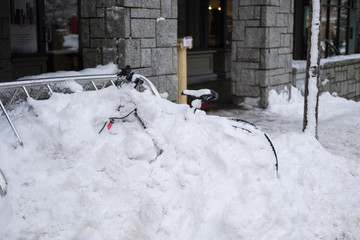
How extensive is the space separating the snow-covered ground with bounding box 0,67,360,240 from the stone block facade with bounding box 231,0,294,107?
562cm

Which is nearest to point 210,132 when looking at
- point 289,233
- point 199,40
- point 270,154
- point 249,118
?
point 270,154

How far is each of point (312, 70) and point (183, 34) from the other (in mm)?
9650

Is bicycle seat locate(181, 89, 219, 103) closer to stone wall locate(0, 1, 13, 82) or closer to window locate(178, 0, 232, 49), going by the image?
stone wall locate(0, 1, 13, 82)

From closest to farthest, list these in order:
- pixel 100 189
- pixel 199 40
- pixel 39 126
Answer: pixel 100 189
pixel 39 126
pixel 199 40

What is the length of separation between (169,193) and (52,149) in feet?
3.46

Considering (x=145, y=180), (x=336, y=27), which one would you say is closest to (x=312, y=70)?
(x=145, y=180)

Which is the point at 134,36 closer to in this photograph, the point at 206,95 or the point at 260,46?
the point at 206,95

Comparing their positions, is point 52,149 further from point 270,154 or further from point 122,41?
point 122,41

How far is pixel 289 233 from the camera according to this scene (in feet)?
14.0

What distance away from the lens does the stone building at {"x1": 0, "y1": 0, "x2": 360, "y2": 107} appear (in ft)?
24.2

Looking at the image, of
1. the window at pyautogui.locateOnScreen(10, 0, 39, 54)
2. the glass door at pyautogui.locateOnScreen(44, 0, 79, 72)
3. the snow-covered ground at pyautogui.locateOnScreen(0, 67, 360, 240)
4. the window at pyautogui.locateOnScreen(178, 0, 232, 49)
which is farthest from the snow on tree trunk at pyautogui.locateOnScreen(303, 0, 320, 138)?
the window at pyautogui.locateOnScreen(178, 0, 232, 49)

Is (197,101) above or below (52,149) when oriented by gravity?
above

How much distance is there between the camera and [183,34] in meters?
15.9

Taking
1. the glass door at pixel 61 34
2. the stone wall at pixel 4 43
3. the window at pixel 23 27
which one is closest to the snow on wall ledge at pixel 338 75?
the glass door at pixel 61 34
